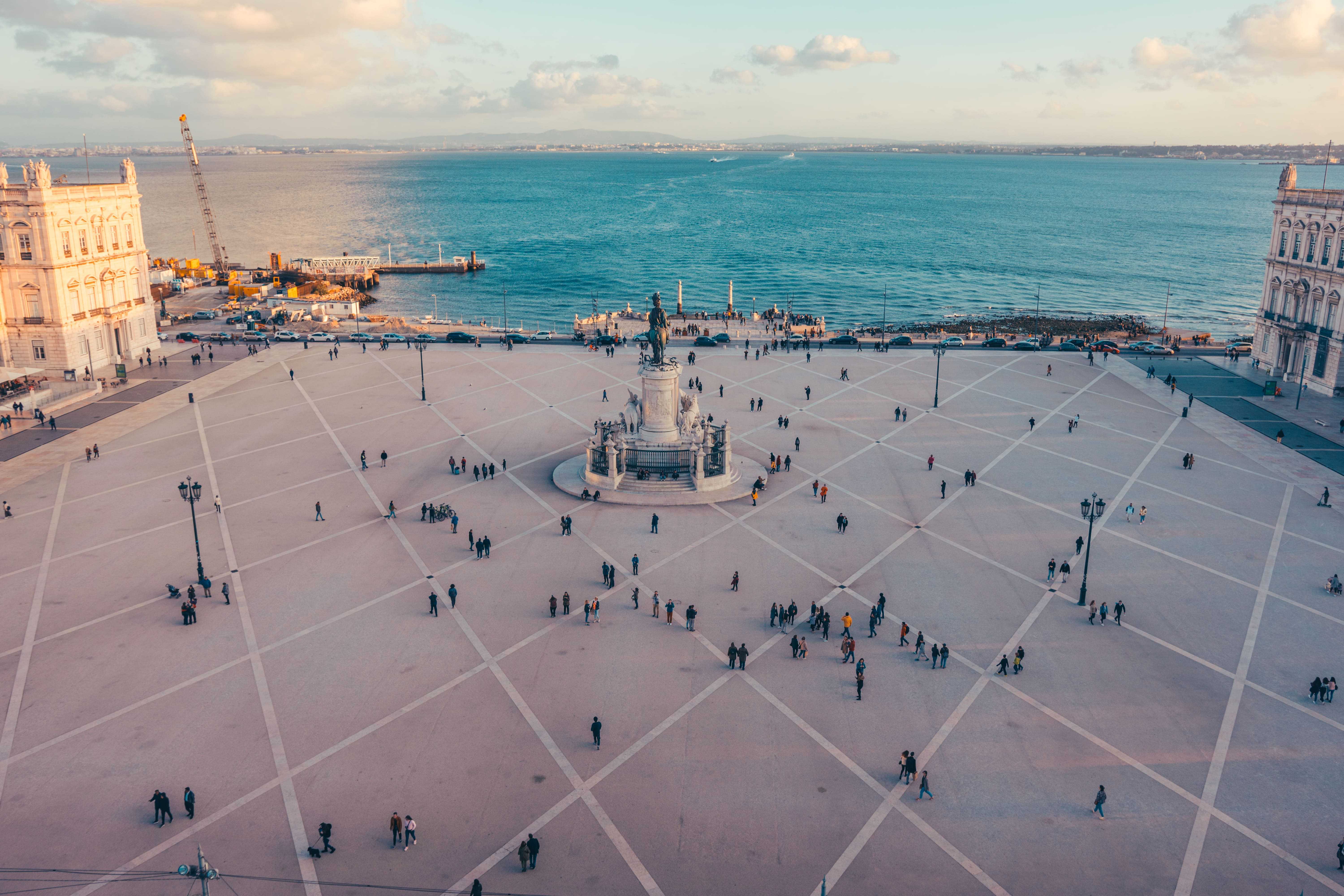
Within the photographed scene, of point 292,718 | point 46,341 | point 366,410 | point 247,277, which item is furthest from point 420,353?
point 247,277

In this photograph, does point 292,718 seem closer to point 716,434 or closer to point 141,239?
point 716,434

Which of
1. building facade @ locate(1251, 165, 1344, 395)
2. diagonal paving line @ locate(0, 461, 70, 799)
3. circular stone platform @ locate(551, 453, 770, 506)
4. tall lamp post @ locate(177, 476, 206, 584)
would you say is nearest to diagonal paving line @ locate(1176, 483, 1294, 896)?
circular stone platform @ locate(551, 453, 770, 506)

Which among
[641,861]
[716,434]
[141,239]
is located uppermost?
[141,239]

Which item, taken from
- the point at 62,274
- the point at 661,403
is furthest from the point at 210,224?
the point at 661,403

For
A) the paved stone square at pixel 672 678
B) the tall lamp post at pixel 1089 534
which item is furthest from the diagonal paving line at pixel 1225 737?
the tall lamp post at pixel 1089 534

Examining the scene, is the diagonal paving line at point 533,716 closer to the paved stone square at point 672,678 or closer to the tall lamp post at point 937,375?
the paved stone square at point 672,678
